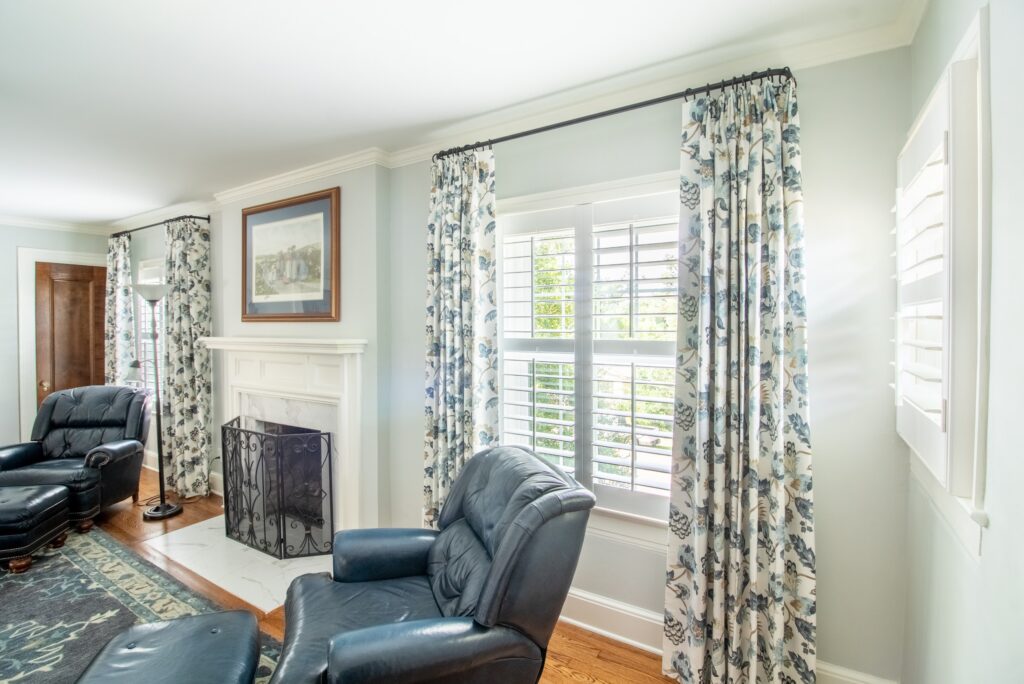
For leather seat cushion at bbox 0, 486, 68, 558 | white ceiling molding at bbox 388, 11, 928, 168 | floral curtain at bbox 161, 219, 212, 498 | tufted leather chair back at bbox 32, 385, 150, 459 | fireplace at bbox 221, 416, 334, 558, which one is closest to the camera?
white ceiling molding at bbox 388, 11, 928, 168

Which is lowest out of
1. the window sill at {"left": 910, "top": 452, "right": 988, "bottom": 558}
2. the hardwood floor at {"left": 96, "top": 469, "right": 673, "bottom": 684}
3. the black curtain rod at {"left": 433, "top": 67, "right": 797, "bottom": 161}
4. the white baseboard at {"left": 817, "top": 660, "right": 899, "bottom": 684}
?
the hardwood floor at {"left": 96, "top": 469, "right": 673, "bottom": 684}

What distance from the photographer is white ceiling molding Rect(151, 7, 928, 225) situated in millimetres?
1677

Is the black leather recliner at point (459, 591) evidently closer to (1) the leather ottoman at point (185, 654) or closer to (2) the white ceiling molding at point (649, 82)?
(1) the leather ottoman at point (185, 654)

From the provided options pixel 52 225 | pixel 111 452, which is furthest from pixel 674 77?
pixel 52 225

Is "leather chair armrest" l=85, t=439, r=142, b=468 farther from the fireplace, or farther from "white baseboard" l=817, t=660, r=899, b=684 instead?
"white baseboard" l=817, t=660, r=899, b=684

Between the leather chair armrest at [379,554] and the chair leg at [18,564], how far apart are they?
2446 mm

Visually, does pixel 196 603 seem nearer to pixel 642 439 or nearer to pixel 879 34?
pixel 642 439

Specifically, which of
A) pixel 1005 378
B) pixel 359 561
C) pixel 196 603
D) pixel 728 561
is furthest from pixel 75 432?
pixel 1005 378

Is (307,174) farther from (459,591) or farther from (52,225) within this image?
(52,225)

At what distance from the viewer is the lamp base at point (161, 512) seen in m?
3.55

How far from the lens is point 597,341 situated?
7.48 ft

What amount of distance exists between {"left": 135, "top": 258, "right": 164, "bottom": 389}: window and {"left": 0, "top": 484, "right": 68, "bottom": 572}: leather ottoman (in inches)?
66.9

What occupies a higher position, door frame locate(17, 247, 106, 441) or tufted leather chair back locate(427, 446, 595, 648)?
door frame locate(17, 247, 106, 441)

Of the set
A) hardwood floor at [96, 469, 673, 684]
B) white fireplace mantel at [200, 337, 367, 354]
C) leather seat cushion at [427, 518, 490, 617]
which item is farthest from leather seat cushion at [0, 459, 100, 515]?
leather seat cushion at [427, 518, 490, 617]
